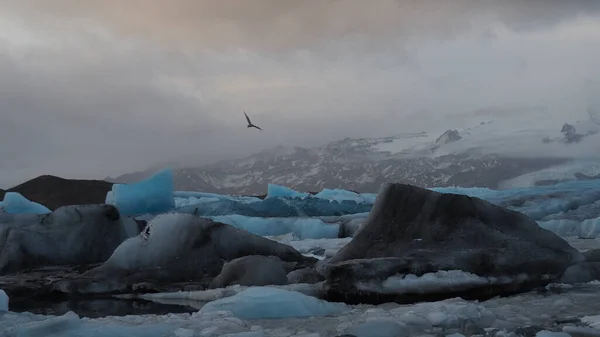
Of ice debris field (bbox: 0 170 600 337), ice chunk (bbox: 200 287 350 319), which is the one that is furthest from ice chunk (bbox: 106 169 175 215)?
ice chunk (bbox: 200 287 350 319)

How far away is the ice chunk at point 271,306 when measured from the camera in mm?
5559

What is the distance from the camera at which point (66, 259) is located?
11656 millimetres

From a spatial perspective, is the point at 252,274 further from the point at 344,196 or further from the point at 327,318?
the point at 344,196

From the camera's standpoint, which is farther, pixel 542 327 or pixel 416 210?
pixel 416 210

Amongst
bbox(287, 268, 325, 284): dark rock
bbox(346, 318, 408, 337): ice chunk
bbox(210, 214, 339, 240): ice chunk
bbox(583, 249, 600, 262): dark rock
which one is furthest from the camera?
bbox(210, 214, 339, 240): ice chunk

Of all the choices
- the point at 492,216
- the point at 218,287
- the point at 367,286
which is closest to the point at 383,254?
the point at 367,286

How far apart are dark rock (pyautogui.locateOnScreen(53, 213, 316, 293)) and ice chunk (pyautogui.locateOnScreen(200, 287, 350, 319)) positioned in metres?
3.26

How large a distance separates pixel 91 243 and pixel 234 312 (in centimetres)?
719

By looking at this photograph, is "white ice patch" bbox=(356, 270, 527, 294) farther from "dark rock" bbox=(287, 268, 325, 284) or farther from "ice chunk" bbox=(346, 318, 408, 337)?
"ice chunk" bbox=(346, 318, 408, 337)

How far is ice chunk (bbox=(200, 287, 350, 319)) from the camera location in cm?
556

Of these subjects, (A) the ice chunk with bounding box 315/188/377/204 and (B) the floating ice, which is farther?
(A) the ice chunk with bounding box 315/188/377/204

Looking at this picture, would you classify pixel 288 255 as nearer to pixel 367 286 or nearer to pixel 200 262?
pixel 200 262

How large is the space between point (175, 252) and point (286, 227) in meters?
10.3

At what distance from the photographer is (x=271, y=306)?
18.4 feet
